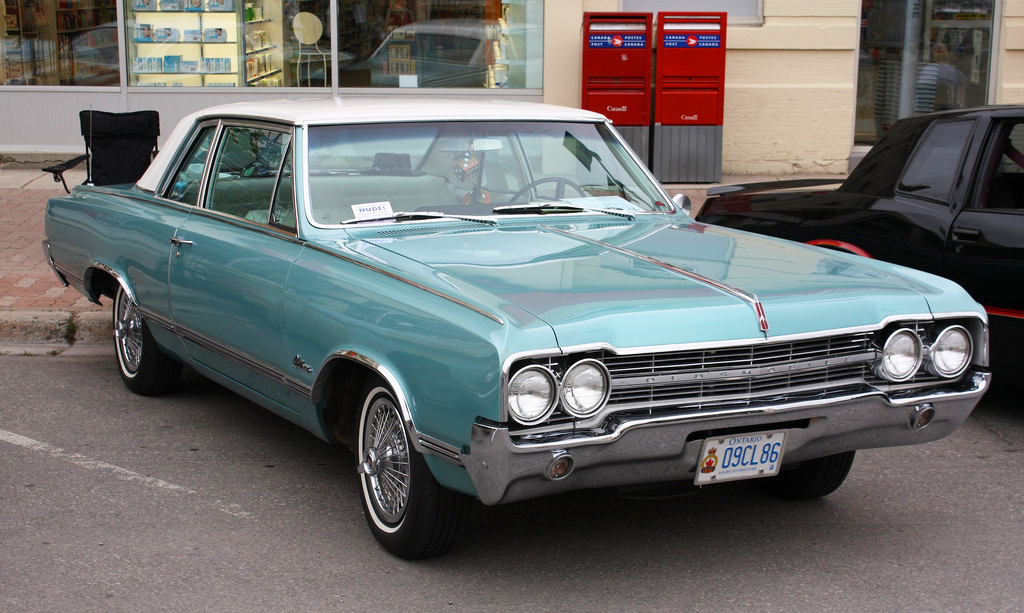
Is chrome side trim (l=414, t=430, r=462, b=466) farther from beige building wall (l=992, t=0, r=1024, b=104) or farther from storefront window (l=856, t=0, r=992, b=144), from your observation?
beige building wall (l=992, t=0, r=1024, b=104)

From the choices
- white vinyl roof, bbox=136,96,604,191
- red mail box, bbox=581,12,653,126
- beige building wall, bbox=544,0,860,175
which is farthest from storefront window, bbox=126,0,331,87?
white vinyl roof, bbox=136,96,604,191

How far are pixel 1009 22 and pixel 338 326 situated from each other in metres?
10.9

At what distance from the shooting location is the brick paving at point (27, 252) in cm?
741

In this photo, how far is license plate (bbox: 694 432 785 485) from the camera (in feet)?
11.4

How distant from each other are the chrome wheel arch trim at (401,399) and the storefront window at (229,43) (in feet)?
29.2

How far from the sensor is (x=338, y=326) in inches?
152

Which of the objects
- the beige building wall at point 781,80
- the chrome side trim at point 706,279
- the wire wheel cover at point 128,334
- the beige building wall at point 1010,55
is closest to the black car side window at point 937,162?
the chrome side trim at point 706,279

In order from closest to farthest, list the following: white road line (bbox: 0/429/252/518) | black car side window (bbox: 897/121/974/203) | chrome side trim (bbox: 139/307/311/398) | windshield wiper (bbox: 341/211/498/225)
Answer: chrome side trim (bbox: 139/307/311/398) < white road line (bbox: 0/429/252/518) < windshield wiper (bbox: 341/211/498/225) < black car side window (bbox: 897/121/974/203)

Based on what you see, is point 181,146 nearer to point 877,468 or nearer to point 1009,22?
point 877,468

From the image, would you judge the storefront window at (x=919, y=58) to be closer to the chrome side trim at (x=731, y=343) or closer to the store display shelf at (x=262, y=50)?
the store display shelf at (x=262, y=50)

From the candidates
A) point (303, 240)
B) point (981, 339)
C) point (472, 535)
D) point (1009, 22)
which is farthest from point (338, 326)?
point (1009, 22)

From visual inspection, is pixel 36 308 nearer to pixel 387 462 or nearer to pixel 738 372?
pixel 387 462

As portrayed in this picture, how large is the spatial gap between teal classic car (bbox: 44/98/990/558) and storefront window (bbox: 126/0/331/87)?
710 cm

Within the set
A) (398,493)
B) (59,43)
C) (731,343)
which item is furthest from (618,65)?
(731,343)
